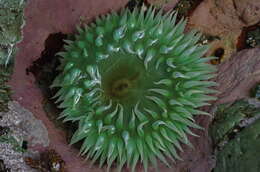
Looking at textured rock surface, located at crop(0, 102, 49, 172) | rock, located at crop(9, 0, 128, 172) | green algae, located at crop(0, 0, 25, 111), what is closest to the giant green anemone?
rock, located at crop(9, 0, 128, 172)

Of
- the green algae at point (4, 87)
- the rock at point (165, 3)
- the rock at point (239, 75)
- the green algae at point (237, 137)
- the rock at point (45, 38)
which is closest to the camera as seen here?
the green algae at point (237, 137)

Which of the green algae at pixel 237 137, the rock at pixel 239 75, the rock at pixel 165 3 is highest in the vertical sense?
the rock at pixel 165 3

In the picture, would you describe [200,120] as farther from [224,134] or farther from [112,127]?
[112,127]

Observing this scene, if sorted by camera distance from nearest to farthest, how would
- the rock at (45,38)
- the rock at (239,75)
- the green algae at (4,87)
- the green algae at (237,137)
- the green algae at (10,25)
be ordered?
1. the green algae at (10,25)
2. the green algae at (237,137)
3. the green algae at (4,87)
4. the rock at (45,38)
5. the rock at (239,75)

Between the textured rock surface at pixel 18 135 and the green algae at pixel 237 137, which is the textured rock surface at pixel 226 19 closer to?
the green algae at pixel 237 137

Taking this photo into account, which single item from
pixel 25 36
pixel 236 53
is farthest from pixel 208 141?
pixel 25 36

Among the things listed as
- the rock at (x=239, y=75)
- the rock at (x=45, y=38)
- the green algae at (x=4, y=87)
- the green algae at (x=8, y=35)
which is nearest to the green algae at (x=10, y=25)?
the green algae at (x=8, y=35)
